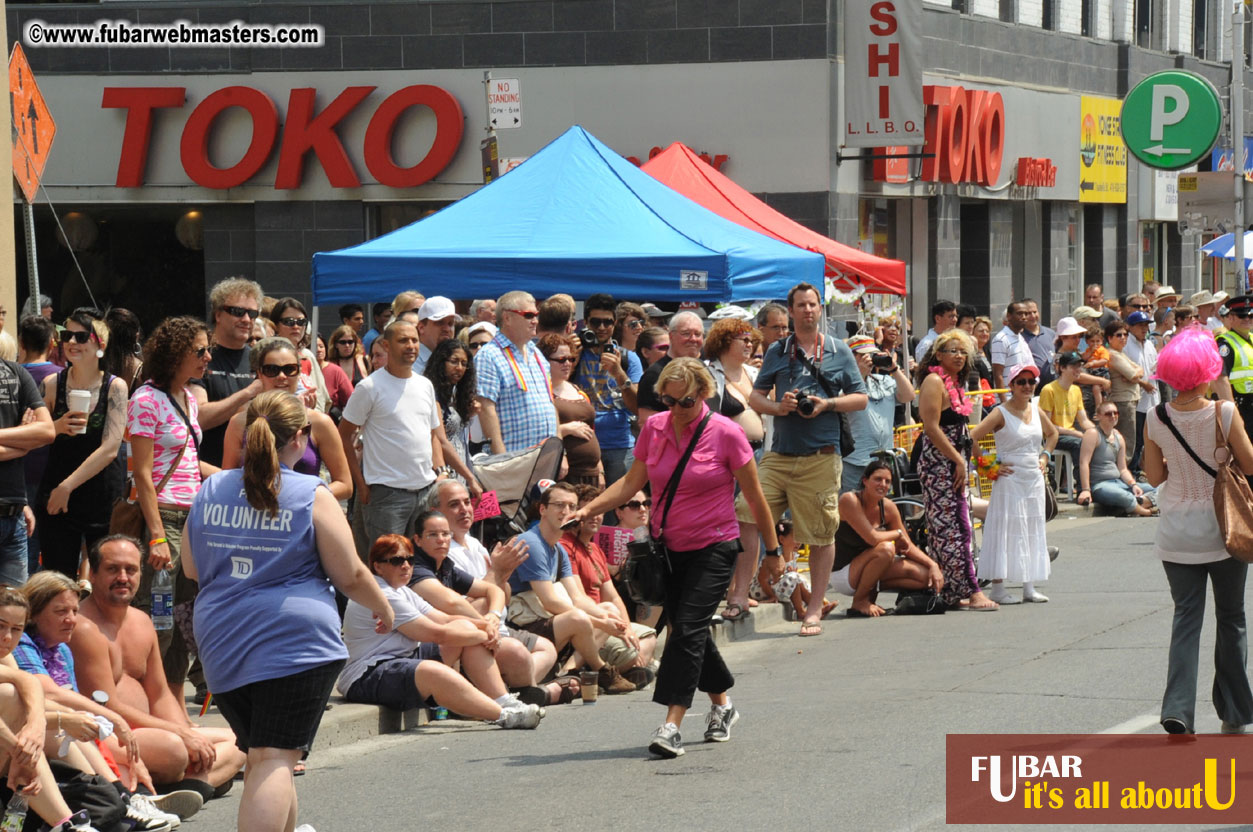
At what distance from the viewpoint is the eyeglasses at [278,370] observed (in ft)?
28.8

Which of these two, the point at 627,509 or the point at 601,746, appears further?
the point at 627,509

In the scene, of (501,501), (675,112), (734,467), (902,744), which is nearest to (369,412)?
(501,501)

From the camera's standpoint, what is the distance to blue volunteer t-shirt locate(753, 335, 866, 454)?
11.6m

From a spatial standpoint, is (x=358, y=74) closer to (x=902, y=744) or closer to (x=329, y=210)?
(x=329, y=210)

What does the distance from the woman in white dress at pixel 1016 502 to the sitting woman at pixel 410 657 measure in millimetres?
4602

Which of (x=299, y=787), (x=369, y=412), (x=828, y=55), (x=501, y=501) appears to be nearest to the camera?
(x=299, y=787)

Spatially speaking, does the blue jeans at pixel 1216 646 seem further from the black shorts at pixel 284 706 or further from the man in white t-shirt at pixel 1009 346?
the man in white t-shirt at pixel 1009 346

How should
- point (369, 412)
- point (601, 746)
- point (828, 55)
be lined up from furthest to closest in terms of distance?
point (828, 55) < point (369, 412) < point (601, 746)

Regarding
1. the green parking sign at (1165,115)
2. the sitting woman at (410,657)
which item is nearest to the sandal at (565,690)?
the sitting woman at (410,657)

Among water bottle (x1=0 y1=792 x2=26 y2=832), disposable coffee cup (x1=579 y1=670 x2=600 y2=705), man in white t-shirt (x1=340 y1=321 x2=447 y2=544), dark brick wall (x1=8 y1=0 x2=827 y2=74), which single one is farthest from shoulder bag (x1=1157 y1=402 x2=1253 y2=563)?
dark brick wall (x1=8 y1=0 x2=827 y2=74)

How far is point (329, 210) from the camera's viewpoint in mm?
23094

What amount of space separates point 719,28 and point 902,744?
15194 mm

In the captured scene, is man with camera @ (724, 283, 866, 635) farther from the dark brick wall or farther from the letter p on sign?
the dark brick wall

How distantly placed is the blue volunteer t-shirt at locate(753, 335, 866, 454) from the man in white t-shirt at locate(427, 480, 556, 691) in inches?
97.8
